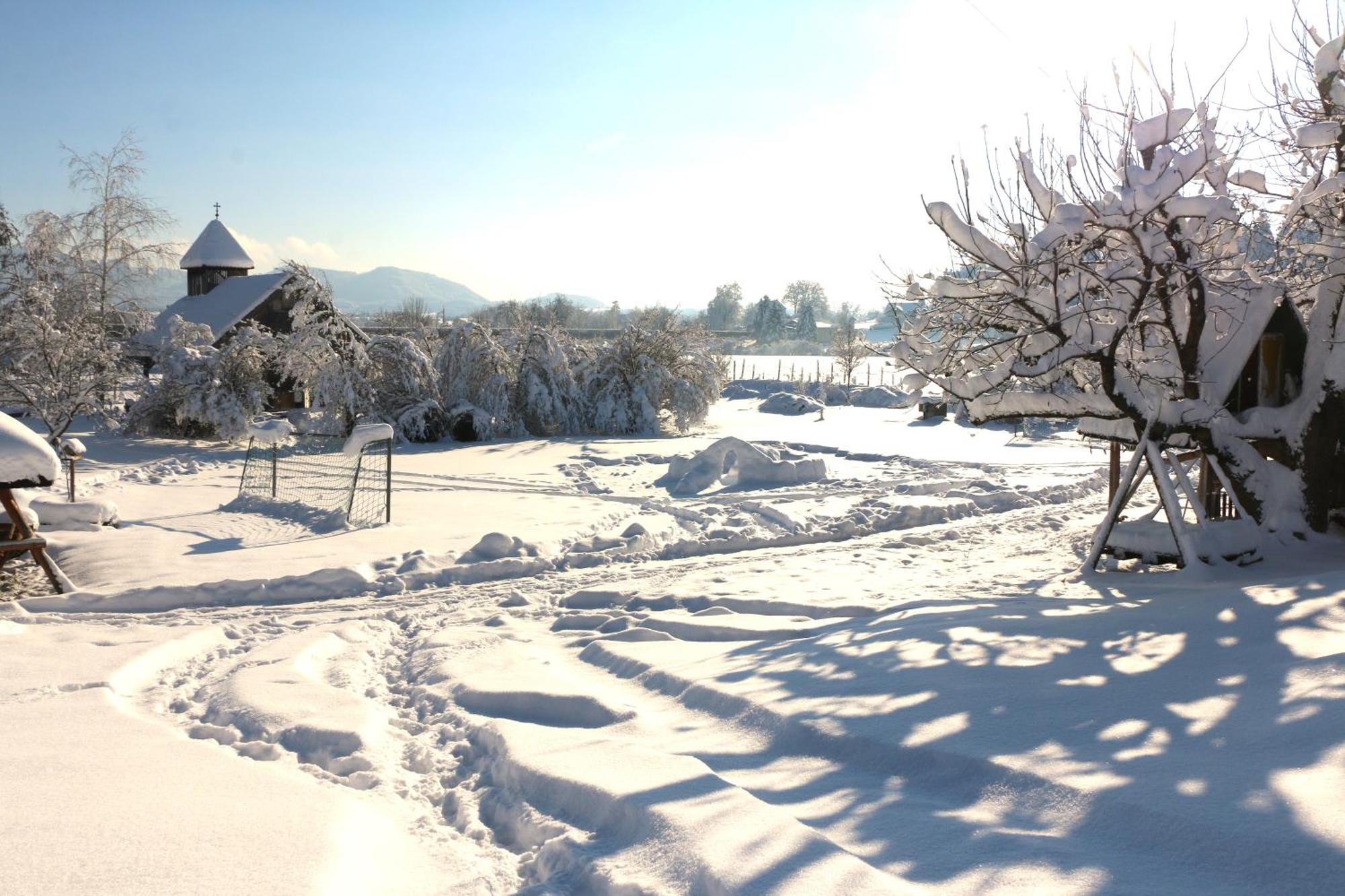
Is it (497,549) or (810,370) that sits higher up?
(810,370)

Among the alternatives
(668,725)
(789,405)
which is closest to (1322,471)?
(668,725)

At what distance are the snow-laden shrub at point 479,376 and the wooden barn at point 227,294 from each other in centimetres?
886

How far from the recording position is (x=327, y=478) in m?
13.8

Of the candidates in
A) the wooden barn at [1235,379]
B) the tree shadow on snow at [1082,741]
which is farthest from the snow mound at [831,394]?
the tree shadow on snow at [1082,741]

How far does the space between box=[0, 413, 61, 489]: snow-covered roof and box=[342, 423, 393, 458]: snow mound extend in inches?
157

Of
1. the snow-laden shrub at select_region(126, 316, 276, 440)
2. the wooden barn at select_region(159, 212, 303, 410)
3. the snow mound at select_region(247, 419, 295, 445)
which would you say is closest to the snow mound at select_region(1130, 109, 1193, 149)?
the snow mound at select_region(247, 419, 295, 445)

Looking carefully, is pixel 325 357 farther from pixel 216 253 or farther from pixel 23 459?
pixel 216 253

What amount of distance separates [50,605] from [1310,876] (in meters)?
8.61

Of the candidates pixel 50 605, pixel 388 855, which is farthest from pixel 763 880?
pixel 50 605

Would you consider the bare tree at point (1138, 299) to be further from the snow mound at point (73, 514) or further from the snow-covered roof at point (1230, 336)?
the snow mound at point (73, 514)

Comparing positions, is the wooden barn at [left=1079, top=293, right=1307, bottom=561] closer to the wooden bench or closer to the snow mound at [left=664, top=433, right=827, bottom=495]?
the snow mound at [left=664, top=433, right=827, bottom=495]

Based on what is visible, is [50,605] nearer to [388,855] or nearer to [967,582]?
[388,855]

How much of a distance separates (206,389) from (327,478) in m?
8.96

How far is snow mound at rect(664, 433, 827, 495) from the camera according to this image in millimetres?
14875
